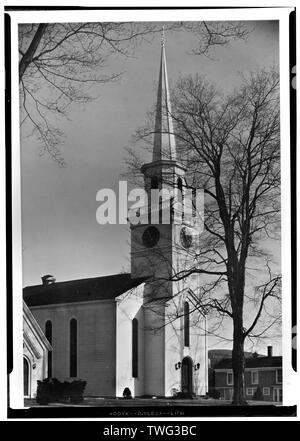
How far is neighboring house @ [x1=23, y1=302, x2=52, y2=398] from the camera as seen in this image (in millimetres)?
8383

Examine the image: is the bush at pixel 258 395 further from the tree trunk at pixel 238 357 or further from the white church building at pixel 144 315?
the white church building at pixel 144 315

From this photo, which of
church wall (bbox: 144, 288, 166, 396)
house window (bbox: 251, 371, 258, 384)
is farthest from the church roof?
house window (bbox: 251, 371, 258, 384)

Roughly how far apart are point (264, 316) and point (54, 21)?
357cm

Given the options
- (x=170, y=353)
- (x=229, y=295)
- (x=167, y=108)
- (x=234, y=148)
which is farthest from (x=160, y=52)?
(x=170, y=353)

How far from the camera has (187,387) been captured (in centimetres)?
927

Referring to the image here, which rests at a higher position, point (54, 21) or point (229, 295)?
point (54, 21)

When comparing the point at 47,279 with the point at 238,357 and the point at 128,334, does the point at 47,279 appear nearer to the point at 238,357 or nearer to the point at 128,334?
the point at 128,334

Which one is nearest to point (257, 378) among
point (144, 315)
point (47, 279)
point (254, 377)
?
point (254, 377)

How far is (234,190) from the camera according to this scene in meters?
9.09

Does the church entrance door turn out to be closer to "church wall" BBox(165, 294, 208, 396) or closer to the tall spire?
"church wall" BBox(165, 294, 208, 396)

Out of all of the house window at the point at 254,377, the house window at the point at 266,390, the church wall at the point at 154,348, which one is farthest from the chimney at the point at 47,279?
the house window at the point at 266,390

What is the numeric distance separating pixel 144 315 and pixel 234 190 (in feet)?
5.98

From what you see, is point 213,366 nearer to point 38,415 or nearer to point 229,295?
point 229,295

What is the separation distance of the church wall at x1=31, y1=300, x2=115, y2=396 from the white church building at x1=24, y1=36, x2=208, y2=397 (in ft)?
0.03
